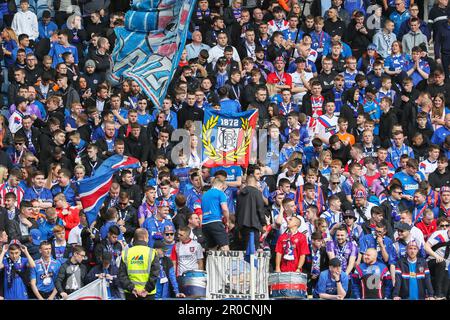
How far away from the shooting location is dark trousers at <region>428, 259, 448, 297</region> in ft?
81.7

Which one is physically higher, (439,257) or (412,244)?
(412,244)

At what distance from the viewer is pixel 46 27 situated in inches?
1216

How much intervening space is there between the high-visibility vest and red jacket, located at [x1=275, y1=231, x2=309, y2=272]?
2.55m

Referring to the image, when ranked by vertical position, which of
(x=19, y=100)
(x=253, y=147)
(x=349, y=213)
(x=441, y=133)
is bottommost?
(x=349, y=213)

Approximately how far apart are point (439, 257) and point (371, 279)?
1230mm

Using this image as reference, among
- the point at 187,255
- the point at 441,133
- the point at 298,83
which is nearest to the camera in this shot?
the point at 187,255

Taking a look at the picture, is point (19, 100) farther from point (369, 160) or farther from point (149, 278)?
point (149, 278)

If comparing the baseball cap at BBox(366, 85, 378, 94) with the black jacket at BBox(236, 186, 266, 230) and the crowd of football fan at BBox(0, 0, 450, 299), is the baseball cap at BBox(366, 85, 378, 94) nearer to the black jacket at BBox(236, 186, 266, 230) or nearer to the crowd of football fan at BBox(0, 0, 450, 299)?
the crowd of football fan at BBox(0, 0, 450, 299)

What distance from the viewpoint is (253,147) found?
88.4ft

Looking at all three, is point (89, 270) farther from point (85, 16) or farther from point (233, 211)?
point (85, 16)

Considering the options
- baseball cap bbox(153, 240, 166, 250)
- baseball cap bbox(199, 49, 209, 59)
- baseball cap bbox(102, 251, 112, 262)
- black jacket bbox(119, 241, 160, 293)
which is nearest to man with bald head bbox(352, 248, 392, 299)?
baseball cap bbox(153, 240, 166, 250)

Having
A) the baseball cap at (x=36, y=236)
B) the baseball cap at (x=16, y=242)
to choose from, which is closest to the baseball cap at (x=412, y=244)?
the baseball cap at (x=36, y=236)

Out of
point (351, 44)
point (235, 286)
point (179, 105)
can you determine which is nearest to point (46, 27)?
point (179, 105)

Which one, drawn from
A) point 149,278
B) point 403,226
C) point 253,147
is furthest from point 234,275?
point 253,147
